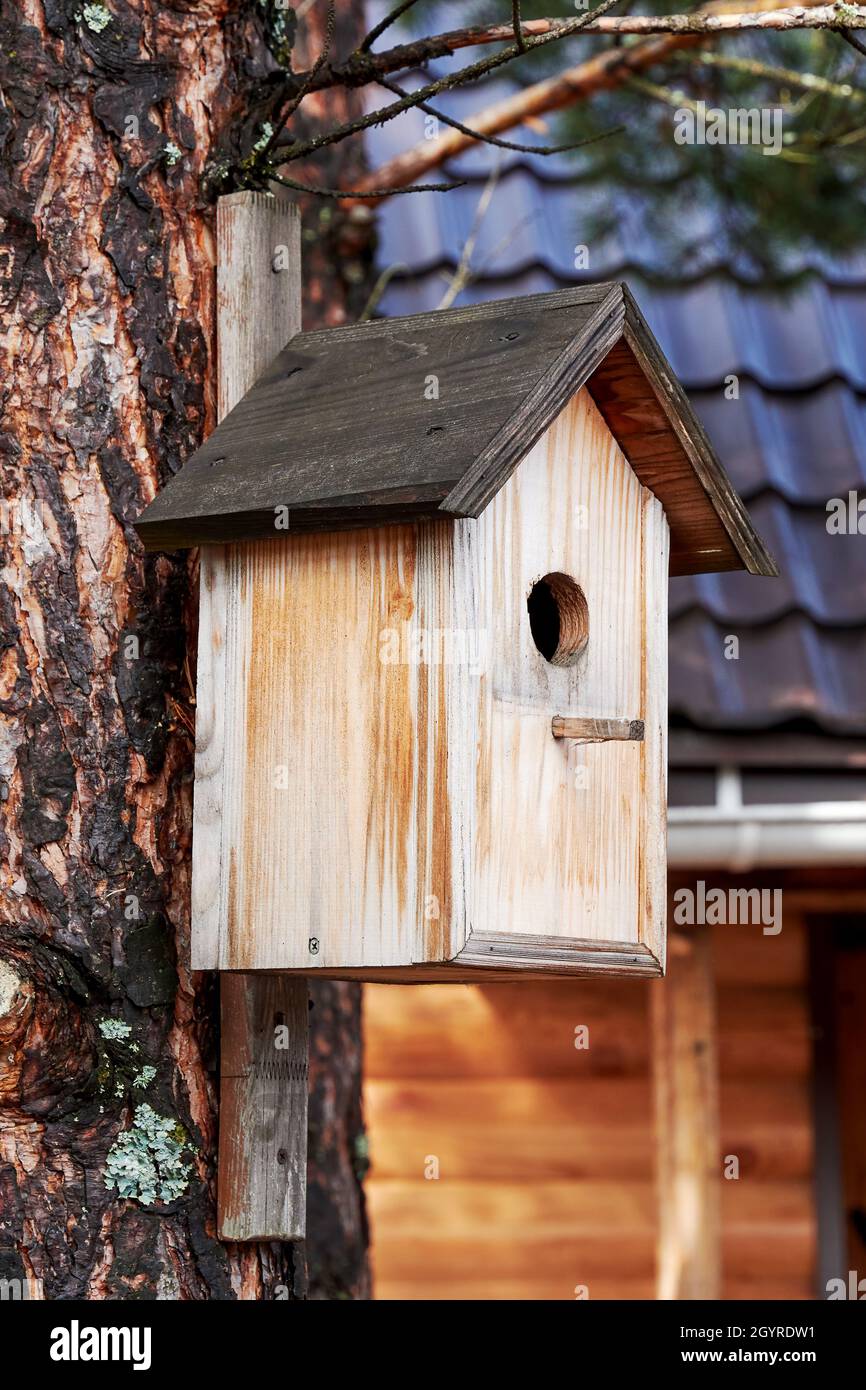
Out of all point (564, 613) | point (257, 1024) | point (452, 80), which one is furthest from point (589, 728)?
point (452, 80)

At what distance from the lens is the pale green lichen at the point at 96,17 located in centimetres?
250

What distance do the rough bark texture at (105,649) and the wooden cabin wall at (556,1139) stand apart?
2847 millimetres

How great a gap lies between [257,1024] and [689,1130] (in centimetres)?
252

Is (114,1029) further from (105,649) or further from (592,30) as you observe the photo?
(592,30)

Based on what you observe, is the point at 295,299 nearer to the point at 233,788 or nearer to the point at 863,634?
the point at 233,788

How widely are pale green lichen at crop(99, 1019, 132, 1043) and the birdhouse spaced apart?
122 mm

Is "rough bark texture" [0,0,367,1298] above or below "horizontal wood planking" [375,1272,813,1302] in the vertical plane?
above

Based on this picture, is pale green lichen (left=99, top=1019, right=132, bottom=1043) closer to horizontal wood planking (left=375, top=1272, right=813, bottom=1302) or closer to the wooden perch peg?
the wooden perch peg

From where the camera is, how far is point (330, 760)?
2236 millimetres

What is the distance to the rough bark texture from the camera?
Result: 227 centimetres

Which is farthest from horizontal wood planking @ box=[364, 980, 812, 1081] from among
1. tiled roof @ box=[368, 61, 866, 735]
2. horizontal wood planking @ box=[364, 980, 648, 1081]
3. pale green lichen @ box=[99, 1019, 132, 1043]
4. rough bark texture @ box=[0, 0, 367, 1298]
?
pale green lichen @ box=[99, 1019, 132, 1043]

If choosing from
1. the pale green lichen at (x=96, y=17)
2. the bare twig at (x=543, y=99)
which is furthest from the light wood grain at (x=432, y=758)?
the bare twig at (x=543, y=99)
